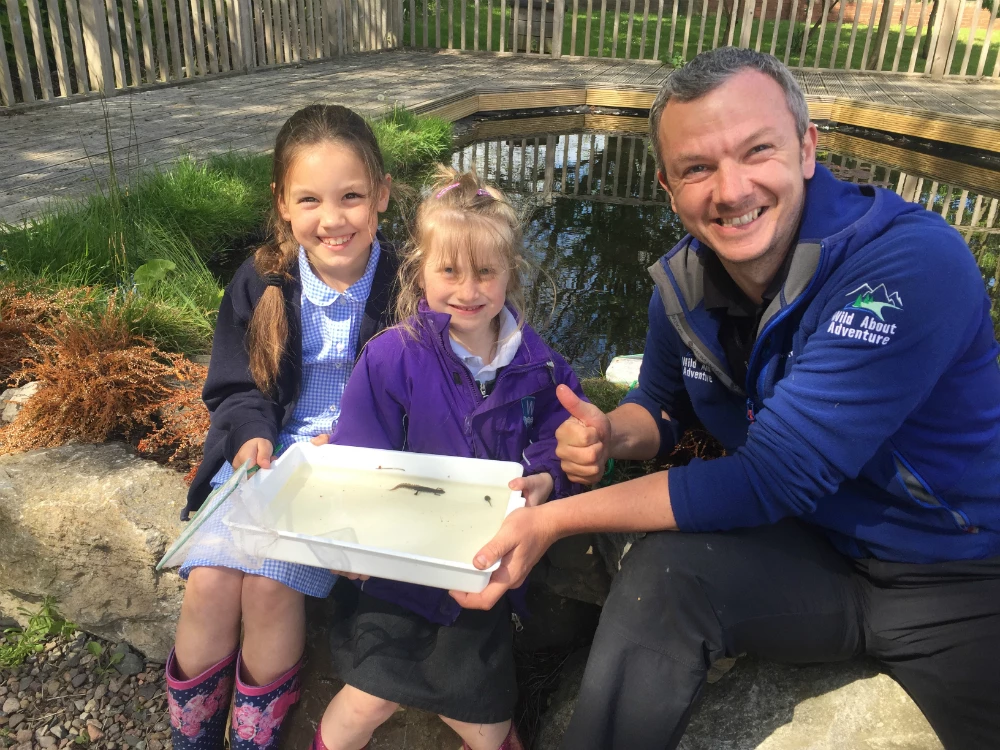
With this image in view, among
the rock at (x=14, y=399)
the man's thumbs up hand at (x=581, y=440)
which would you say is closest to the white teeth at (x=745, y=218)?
the man's thumbs up hand at (x=581, y=440)

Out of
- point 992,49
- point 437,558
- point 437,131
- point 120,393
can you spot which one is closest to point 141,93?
point 437,131

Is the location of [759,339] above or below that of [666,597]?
above

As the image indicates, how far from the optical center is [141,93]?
776 centimetres

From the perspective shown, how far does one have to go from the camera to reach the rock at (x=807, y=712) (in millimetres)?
1609

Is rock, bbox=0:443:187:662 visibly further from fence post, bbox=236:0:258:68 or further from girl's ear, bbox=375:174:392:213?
fence post, bbox=236:0:258:68

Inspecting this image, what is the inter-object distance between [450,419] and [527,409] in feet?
0.64

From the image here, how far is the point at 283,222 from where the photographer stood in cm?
224

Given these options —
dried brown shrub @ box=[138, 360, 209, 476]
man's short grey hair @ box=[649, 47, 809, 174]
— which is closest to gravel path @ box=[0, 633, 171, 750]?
dried brown shrub @ box=[138, 360, 209, 476]

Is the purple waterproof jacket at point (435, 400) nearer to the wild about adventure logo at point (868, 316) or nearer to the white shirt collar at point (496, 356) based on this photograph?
the white shirt collar at point (496, 356)

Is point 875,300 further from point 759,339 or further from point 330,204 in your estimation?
point 330,204

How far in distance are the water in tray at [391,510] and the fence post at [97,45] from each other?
7059 millimetres

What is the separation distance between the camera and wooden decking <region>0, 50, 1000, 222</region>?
203 inches

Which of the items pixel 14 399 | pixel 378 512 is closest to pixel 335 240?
pixel 378 512

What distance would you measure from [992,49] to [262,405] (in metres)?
16.9
